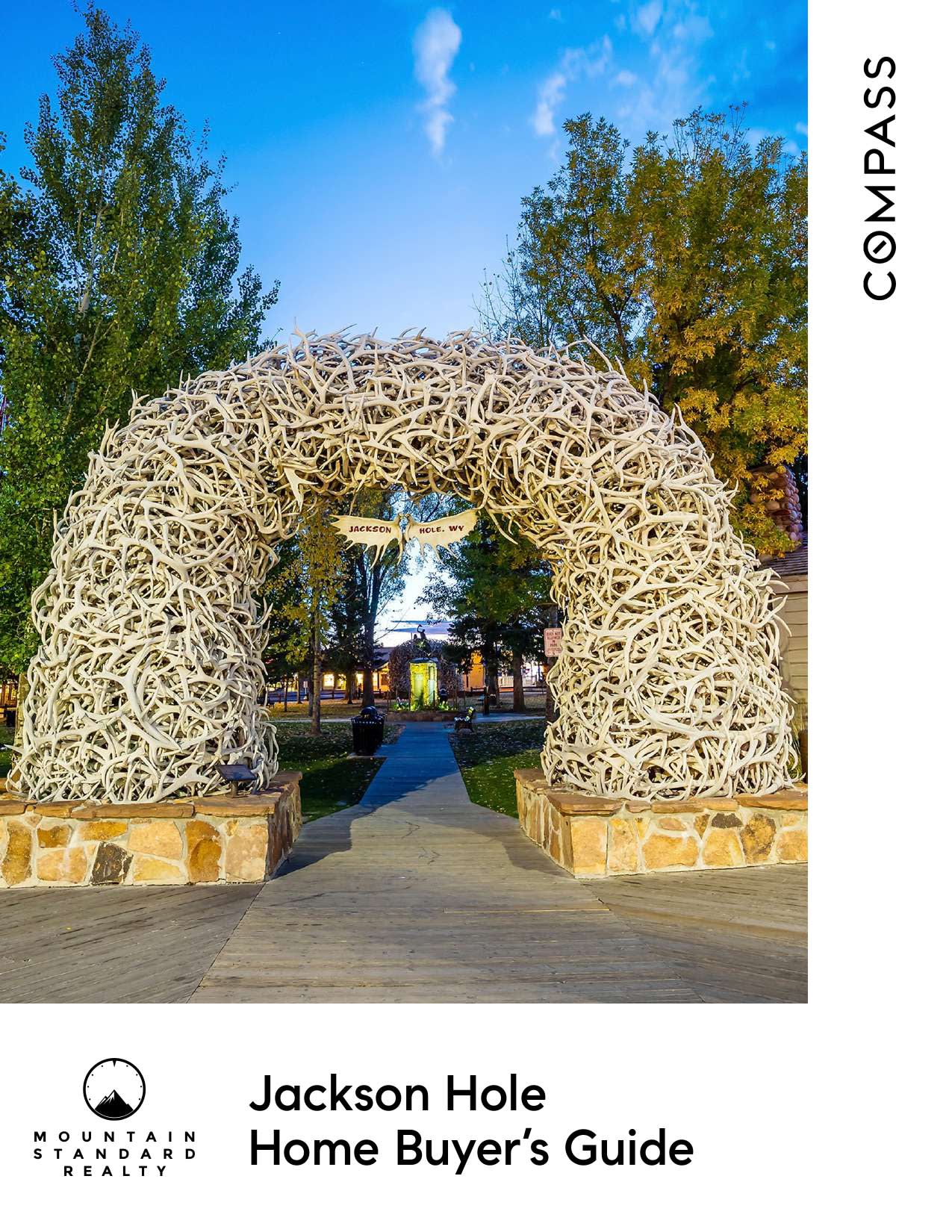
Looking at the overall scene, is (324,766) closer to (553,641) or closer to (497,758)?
(497,758)

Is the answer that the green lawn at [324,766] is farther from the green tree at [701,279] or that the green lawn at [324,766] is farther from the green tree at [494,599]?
the green tree at [701,279]

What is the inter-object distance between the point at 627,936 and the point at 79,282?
1058cm

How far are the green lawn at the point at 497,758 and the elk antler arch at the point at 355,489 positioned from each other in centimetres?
315

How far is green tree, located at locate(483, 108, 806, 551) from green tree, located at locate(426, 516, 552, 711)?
3.36 metres

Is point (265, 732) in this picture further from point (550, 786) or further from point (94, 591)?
point (550, 786)

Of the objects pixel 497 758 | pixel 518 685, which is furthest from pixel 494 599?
pixel 518 685

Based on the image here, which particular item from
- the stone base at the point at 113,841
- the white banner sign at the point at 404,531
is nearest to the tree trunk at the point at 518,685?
the white banner sign at the point at 404,531

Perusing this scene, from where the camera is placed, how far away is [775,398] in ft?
33.2

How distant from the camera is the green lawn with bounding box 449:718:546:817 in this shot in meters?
9.09

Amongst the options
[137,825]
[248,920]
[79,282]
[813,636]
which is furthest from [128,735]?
[79,282]

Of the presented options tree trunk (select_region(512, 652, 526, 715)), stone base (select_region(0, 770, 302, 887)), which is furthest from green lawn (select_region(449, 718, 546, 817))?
tree trunk (select_region(512, 652, 526, 715))

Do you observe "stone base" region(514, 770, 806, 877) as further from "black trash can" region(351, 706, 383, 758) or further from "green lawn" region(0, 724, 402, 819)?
"black trash can" region(351, 706, 383, 758)

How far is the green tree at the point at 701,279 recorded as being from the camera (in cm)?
1041

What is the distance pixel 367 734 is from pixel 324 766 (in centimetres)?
165
